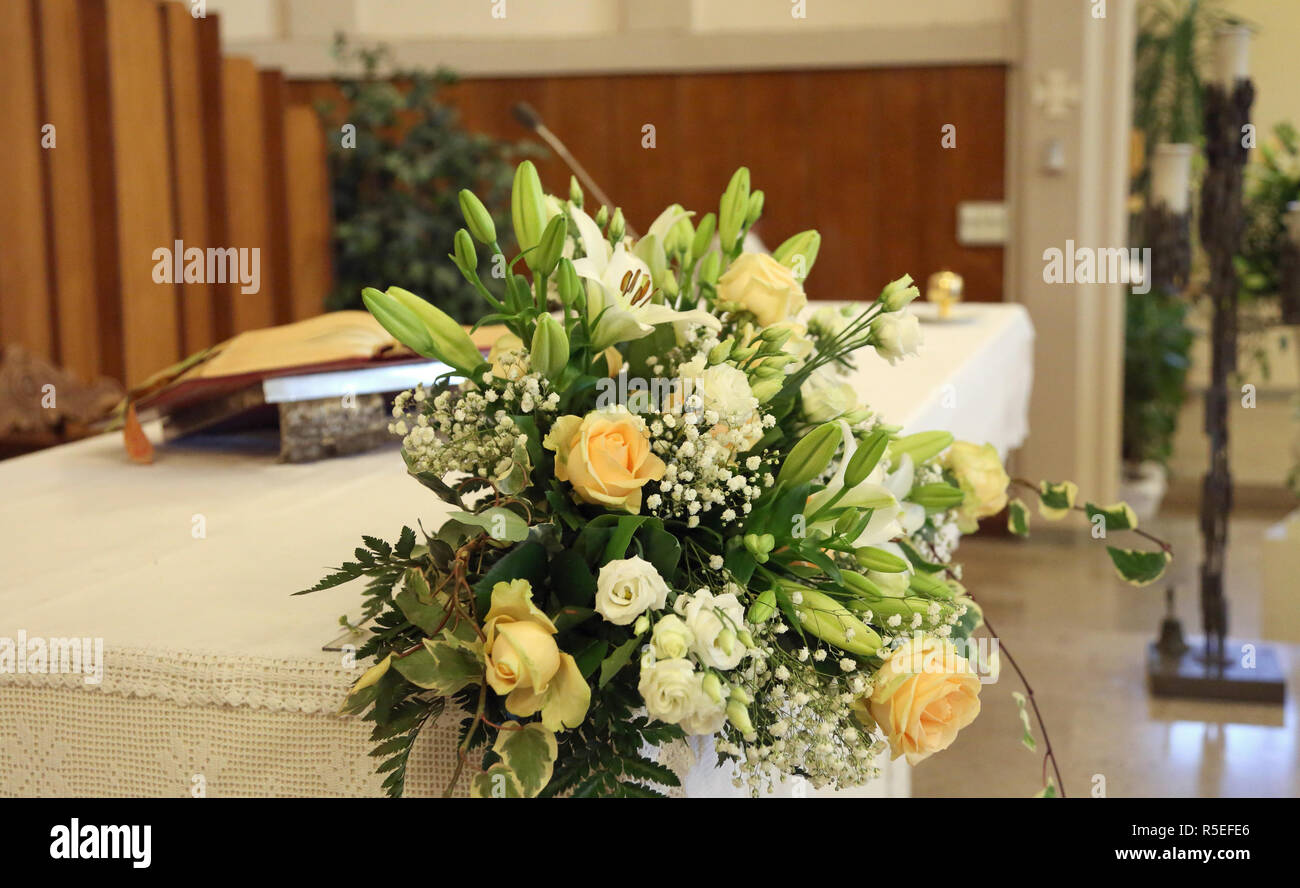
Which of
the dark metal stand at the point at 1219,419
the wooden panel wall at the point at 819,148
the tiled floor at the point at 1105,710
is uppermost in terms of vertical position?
the wooden panel wall at the point at 819,148

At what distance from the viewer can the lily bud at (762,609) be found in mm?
746

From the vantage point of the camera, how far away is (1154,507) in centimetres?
523

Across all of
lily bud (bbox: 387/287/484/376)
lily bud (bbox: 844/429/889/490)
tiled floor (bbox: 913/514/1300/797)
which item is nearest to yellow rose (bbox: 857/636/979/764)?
lily bud (bbox: 844/429/889/490)

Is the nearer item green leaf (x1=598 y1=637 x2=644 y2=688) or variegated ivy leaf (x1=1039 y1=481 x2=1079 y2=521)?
green leaf (x1=598 y1=637 x2=644 y2=688)

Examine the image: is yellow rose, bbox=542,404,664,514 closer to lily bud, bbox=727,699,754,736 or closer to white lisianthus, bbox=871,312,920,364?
lily bud, bbox=727,699,754,736

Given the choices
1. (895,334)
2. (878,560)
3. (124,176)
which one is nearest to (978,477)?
(895,334)

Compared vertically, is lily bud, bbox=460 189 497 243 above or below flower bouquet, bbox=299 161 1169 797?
above

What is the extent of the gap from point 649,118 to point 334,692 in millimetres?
4229

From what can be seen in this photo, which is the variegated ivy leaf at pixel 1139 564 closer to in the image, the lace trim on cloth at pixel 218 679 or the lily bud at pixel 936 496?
the lily bud at pixel 936 496

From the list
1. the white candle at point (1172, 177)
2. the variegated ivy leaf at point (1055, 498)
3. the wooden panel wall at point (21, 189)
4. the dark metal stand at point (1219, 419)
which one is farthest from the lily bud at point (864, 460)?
the wooden panel wall at point (21, 189)

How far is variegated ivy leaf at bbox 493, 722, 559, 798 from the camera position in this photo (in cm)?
70

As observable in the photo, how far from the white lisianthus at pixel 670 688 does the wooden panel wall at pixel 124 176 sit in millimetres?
3031

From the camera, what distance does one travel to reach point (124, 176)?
3.49 metres

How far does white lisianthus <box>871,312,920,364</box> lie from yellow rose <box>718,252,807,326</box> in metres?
0.06
